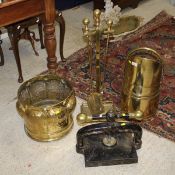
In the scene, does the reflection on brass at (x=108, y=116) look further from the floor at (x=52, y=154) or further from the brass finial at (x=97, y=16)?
the brass finial at (x=97, y=16)

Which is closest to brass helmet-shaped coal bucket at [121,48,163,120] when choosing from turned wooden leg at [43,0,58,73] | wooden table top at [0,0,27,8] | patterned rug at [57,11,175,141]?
patterned rug at [57,11,175,141]

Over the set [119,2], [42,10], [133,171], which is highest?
[42,10]

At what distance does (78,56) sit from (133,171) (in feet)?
4.34

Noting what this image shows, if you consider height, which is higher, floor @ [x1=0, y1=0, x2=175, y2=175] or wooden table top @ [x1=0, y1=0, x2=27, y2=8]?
wooden table top @ [x1=0, y1=0, x2=27, y2=8]

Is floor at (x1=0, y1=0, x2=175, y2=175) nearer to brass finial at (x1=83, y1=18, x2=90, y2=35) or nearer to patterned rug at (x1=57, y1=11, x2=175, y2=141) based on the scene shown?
patterned rug at (x1=57, y1=11, x2=175, y2=141)

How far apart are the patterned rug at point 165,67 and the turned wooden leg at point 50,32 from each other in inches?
4.0

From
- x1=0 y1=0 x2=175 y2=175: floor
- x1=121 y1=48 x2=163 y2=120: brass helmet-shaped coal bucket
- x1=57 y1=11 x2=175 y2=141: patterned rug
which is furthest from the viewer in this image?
x1=57 y1=11 x2=175 y2=141: patterned rug

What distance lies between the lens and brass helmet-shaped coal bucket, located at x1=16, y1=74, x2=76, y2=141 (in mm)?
1913

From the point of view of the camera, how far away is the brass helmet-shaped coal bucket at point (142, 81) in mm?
2000

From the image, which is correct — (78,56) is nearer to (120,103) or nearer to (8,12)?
(120,103)

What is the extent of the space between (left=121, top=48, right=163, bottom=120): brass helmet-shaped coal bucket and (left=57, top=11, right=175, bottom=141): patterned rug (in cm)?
13

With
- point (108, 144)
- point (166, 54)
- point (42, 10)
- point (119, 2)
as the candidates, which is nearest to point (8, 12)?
point (42, 10)

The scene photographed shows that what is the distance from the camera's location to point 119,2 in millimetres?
3646

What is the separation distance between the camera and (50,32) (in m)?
2.45
